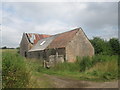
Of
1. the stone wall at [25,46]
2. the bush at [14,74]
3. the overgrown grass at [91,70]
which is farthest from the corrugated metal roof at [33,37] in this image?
the bush at [14,74]

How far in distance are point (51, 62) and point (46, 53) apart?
6.17 m

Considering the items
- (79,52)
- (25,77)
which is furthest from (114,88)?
(79,52)

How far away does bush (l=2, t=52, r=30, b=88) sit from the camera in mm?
5809

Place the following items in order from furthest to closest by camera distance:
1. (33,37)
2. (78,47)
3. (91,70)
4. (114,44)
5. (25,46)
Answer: (33,37), (25,46), (114,44), (78,47), (91,70)

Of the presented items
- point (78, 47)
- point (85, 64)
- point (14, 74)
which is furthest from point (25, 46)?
point (14, 74)

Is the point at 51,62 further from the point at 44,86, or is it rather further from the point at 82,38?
the point at 44,86

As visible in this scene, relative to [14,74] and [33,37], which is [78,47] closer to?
[14,74]

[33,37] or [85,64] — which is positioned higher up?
[33,37]

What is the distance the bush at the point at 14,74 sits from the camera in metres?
5.81

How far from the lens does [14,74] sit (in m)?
5.86

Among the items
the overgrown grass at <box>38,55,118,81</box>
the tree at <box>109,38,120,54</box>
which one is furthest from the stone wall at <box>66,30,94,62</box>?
the tree at <box>109,38,120,54</box>

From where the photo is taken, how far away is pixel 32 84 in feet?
19.6

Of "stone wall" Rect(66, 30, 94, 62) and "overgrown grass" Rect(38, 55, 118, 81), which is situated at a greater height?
"stone wall" Rect(66, 30, 94, 62)

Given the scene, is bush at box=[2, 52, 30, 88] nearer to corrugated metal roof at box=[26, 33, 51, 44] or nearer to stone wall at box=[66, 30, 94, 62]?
stone wall at box=[66, 30, 94, 62]
